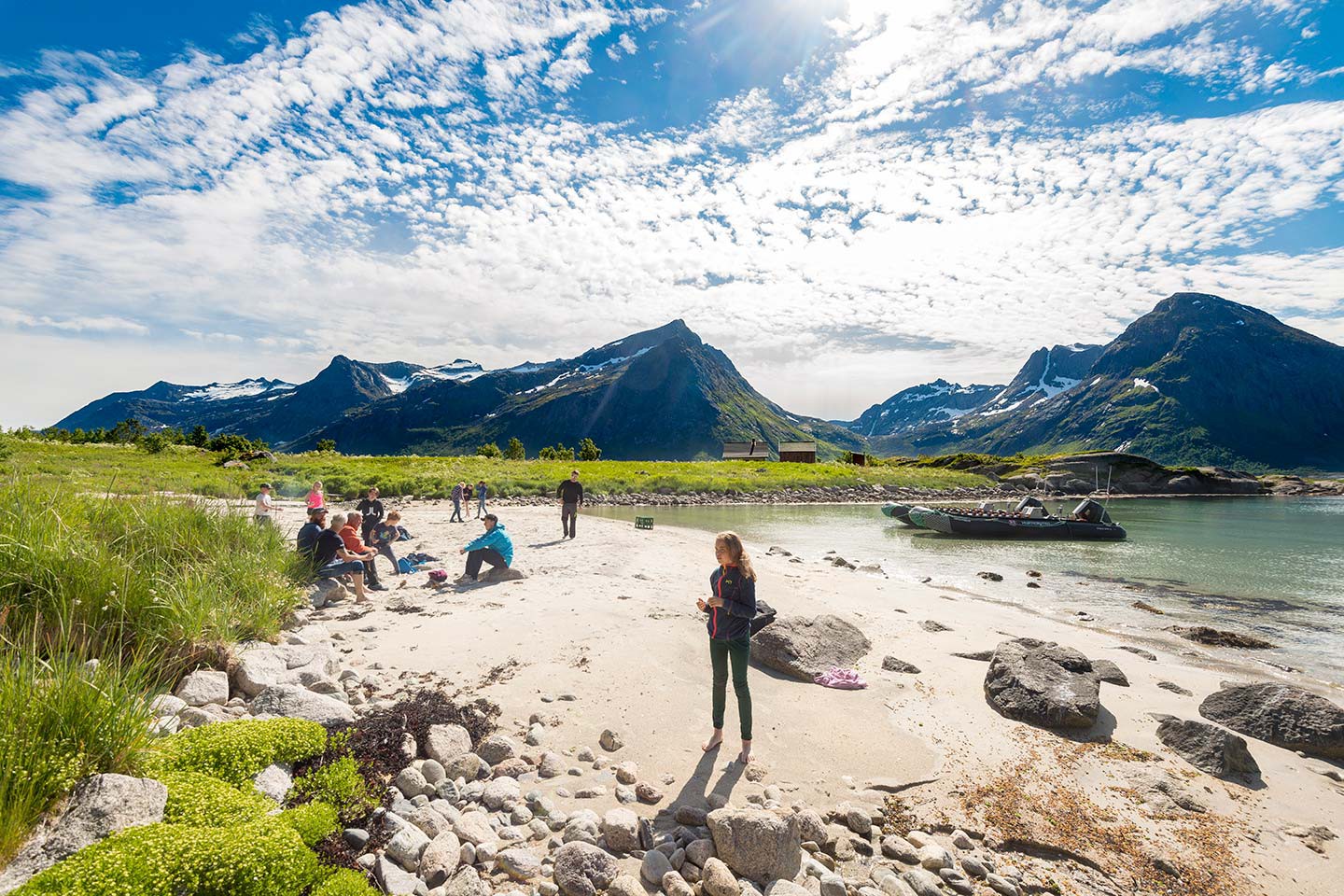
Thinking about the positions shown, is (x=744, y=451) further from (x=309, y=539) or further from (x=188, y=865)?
(x=188, y=865)

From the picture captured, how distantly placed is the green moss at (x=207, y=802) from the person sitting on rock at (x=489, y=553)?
9752 millimetres

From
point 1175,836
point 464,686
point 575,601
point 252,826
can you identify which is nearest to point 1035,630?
point 1175,836

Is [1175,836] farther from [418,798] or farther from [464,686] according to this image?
[464,686]

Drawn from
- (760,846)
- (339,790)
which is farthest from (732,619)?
(339,790)

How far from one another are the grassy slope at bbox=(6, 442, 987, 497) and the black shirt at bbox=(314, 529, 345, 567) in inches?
704

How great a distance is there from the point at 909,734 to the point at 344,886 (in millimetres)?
6535

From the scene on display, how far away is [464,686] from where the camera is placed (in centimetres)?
789

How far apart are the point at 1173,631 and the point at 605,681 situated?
14.7 m

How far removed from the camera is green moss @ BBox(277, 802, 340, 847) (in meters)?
4.26

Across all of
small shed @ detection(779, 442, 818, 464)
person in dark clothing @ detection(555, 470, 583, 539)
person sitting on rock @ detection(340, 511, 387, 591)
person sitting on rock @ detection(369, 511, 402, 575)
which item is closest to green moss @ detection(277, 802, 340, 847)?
person sitting on rock @ detection(340, 511, 387, 591)

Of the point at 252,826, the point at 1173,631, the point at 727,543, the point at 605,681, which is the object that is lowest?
the point at 1173,631

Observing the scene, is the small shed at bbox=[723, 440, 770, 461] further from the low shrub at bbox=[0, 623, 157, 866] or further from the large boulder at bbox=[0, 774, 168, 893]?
the large boulder at bbox=[0, 774, 168, 893]

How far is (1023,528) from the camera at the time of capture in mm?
34969

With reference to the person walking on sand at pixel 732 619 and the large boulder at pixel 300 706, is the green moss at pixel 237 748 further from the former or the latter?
the person walking on sand at pixel 732 619
